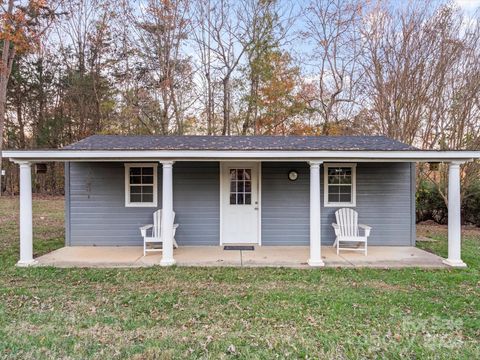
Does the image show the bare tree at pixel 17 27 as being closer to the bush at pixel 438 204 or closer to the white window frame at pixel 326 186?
the white window frame at pixel 326 186

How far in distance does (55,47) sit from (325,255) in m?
17.5

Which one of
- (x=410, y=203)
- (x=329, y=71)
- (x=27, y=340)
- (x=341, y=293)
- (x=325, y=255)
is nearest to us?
(x=27, y=340)

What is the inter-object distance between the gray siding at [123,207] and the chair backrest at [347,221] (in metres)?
2.70

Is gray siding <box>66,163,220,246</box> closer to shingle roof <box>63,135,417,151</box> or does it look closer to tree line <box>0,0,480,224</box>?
shingle roof <box>63,135,417,151</box>

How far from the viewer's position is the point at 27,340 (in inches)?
113

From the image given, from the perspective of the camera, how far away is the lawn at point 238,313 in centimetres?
275

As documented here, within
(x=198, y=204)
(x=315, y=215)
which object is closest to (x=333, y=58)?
(x=198, y=204)

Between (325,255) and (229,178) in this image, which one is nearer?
(325,255)

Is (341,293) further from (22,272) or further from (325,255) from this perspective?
(22,272)

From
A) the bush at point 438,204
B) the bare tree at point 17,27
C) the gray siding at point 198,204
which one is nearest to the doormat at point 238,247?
the gray siding at point 198,204

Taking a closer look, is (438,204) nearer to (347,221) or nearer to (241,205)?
(347,221)

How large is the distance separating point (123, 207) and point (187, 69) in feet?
30.9

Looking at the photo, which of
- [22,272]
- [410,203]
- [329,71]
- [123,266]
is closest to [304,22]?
[329,71]

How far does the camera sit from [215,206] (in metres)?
6.98
